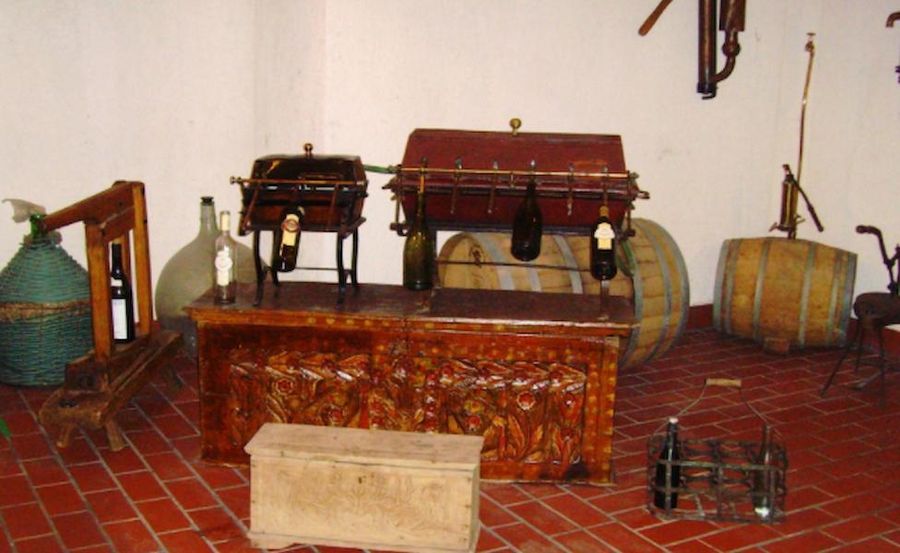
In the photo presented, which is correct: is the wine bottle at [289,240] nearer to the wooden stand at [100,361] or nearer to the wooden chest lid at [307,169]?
the wooden chest lid at [307,169]

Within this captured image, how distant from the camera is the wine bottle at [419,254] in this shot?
4.32 metres

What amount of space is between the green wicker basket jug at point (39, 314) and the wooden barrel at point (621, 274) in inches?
76.5

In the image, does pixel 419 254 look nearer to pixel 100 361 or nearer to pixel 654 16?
pixel 100 361

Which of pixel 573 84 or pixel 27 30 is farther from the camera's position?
pixel 573 84

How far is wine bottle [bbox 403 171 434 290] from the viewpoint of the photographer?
4.32m

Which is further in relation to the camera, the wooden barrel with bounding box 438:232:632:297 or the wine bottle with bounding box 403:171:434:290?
the wooden barrel with bounding box 438:232:632:297

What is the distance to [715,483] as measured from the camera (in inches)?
159

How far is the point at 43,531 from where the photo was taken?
3758 millimetres

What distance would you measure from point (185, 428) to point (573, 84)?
9.98ft

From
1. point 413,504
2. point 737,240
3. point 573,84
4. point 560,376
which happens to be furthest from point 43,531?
point 737,240

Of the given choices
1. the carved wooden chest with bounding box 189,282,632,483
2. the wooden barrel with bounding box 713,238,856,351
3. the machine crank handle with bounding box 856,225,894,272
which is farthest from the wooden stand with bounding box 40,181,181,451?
the machine crank handle with bounding box 856,225,894,272

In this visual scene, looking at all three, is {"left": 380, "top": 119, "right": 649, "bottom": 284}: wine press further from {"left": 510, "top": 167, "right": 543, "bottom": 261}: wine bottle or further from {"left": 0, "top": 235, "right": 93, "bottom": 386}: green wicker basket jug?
{"left": 0, "top": 235, "right": 93, "bottom": 386}: green wicker basket jug

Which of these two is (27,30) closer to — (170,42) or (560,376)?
(170,42)

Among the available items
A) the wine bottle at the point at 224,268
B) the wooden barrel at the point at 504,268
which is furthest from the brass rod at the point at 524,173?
the wine bottle at the point at 224,268
